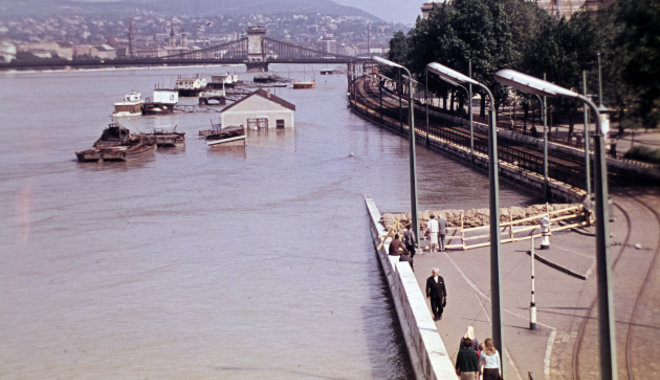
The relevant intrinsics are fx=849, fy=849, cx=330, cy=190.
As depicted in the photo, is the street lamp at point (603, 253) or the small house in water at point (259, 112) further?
the small house in water at point (259, 112)

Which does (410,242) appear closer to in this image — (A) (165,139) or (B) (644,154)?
(B) (644,154)

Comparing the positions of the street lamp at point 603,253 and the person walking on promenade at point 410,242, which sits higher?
the street lamp at point 603,253

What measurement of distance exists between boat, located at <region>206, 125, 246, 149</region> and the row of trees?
35.7 feet

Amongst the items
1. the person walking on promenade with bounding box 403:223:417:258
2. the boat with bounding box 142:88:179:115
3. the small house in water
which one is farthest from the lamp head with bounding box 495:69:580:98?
the boat with bounding box 142:88:179:115

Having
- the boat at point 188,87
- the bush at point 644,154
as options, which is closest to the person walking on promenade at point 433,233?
the bush at point 644,154

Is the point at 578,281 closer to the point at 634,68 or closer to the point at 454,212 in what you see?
the point at 454,212

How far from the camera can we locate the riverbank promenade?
8133 millimetres

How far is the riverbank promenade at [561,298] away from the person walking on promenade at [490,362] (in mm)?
412

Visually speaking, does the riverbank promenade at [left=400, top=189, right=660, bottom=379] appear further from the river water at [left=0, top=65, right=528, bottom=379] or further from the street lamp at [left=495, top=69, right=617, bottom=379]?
the street lamp at [left=495, top=69, right=617, bottom=379]

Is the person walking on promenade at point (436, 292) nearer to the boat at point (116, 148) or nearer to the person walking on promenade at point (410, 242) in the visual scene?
the person walking on promenade at point (410, 242)

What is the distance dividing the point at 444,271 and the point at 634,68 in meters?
7.97

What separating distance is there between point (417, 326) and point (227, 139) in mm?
33416

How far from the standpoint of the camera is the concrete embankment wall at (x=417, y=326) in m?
7.72

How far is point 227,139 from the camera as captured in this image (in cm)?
4162
